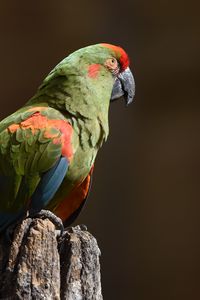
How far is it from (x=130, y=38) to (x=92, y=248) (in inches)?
123

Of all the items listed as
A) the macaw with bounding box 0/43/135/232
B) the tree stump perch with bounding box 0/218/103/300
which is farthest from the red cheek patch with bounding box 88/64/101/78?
the tree stump perch with bounding box 0/218/103/300

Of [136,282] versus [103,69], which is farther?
[136,282]

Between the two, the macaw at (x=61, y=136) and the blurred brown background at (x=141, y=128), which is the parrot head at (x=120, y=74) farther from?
the blurred brown background at (x=141, y=128)

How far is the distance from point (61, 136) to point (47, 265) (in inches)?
27.2

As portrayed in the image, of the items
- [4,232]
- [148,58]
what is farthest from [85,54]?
[148,58]

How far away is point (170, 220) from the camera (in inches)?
201

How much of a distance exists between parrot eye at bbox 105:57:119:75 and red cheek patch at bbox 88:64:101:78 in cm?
5

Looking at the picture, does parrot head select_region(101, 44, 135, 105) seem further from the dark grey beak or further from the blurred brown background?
the blurred brown background

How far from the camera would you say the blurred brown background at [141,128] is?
5094mm

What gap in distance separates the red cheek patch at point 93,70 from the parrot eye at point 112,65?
5cm

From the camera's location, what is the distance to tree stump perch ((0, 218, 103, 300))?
7.11 feet

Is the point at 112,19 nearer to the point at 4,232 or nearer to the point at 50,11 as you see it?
the point at 50,11

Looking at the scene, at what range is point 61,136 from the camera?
2805 mm

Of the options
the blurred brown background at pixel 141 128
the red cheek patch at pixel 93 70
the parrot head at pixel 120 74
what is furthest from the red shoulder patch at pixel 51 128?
the blurred brown background at pixel 141 128
